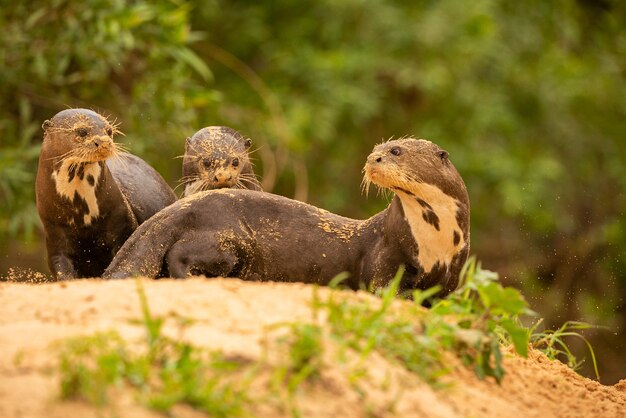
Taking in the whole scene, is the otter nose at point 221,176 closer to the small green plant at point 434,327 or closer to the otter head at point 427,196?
the otter head at point 427,196

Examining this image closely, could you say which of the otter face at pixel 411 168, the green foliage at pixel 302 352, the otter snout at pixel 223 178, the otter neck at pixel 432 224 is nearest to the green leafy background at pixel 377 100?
the otter snout at pixel 223 178

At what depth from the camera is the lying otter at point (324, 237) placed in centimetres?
456

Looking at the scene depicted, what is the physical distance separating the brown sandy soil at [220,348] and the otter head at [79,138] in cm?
104

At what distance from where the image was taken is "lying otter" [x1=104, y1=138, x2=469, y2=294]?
179 inches

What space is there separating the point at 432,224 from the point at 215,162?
1423 mm

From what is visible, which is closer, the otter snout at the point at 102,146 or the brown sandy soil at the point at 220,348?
the brown sandy soil at the point at 220,348

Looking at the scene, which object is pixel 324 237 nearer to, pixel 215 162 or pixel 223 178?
pixel 223 178

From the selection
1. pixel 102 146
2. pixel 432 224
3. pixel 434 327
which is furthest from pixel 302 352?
pixel 102 146

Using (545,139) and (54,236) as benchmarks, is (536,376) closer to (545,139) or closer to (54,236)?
(54,236)

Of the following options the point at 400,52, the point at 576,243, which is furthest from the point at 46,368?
the point at 400,52

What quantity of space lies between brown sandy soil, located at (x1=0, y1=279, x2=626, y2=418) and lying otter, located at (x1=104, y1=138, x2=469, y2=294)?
69 cm

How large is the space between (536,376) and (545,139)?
7.96 meters

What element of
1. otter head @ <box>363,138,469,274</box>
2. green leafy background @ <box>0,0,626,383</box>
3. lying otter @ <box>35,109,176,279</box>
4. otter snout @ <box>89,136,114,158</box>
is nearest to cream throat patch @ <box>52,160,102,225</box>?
lying otter @ <box>35,109,176,279</box>

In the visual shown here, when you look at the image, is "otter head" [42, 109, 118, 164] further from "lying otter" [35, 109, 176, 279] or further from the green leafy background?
the green leafy background
